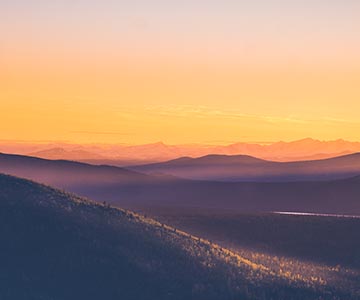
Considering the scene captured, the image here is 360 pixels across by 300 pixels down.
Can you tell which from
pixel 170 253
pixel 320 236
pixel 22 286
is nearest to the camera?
pixel 22 286

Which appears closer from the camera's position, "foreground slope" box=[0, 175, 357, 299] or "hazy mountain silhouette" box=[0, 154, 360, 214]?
"foreground slope" box=[0, 175, 357, 299]

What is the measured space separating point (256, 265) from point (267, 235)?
62.6 ft

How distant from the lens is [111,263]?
4684 cm

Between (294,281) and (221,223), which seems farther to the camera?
(221,223)

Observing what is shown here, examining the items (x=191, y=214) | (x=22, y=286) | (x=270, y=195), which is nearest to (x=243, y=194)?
(x=270, y=195)

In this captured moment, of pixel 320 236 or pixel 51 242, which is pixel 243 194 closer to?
pixel 320 236

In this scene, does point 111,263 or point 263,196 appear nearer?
point 111,263

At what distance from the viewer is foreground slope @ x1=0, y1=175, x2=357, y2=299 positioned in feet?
143

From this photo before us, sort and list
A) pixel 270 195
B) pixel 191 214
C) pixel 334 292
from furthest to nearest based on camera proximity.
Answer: pixel 270 195 < pixel 191 214 < pixel 334 292

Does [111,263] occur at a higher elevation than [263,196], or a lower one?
higher

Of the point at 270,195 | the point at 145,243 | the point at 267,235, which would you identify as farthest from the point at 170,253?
the point at 270,195

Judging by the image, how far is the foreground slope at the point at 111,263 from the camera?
43.5m

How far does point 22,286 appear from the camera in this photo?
42.6 m

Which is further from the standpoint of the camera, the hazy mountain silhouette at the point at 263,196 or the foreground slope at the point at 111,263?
the hazy mountain silhouette at the point at 263,196
